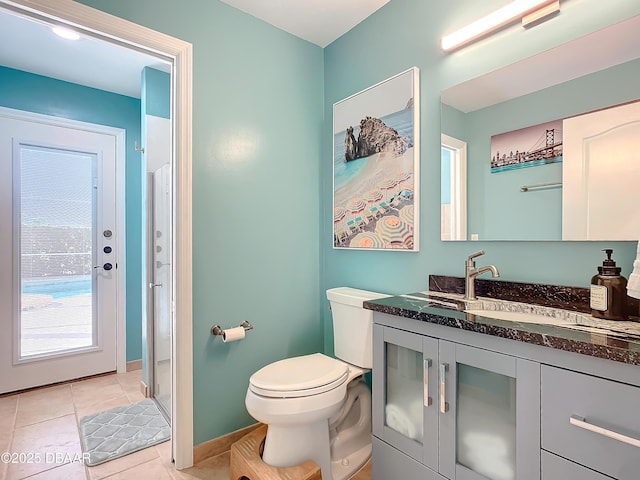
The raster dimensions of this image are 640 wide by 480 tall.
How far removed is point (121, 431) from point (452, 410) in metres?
1.93

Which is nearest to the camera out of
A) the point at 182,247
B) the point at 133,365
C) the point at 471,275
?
the point at 471,275

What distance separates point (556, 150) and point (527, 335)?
0.76m

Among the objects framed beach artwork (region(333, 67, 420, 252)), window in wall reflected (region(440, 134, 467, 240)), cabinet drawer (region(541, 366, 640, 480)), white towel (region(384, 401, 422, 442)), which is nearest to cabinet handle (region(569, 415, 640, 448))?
cabinet drawer (region(541, 366, 640, 480))

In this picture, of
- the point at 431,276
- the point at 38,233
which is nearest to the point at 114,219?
the point at 38,233

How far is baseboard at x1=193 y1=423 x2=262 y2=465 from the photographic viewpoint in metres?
1.70

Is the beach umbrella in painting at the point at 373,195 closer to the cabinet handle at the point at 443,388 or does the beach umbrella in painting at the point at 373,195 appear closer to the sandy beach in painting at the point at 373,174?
the sandy beach in painting at the point at 373,174

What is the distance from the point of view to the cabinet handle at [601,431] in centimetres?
74

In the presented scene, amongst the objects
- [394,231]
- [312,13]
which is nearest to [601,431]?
[394,231]

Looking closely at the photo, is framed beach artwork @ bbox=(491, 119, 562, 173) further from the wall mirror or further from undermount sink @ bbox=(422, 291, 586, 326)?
undermount sink @ bbox=(422, 291, 586, 326)

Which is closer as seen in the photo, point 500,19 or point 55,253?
point 500,19

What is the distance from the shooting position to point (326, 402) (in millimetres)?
1412

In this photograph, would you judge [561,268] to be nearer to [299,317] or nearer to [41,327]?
[299,317]

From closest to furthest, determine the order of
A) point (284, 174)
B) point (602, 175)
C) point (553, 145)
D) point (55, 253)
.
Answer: point (602, 175)
point (553, 145)
point (284, 174)
point (55, 253)

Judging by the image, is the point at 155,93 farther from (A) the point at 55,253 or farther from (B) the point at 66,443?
(B) the point at 66,443
